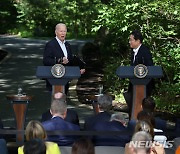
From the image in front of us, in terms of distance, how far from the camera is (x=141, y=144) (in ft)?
13.9

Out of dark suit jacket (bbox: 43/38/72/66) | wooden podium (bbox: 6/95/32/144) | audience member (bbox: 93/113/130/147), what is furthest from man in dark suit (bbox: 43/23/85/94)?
audience member (bbox: 93/113/130/147)

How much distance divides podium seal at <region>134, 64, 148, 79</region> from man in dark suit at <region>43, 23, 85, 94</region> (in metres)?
0.81

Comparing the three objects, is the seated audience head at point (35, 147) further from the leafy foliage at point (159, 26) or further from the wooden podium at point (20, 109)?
the leafy foliage at point (159, 26)

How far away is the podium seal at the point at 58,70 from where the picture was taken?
734 centimetres

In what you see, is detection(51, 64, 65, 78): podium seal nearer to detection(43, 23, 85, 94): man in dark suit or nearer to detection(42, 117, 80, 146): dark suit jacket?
detection(43, 23, 85, 94): man in dark suit

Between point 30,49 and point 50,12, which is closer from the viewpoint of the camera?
point 30,49

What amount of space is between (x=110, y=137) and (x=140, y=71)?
2157 mm

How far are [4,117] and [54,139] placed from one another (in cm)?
532

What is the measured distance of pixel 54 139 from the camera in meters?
5.70

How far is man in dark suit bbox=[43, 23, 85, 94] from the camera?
7668 millimetres

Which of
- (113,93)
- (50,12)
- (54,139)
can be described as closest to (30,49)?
(50,12)

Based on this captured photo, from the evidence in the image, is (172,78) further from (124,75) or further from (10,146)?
(10,146)

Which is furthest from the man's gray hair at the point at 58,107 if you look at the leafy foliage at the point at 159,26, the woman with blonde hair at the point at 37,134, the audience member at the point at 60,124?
the leafy foliage at the point at 159,26

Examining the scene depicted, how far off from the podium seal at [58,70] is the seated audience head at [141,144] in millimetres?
3167
